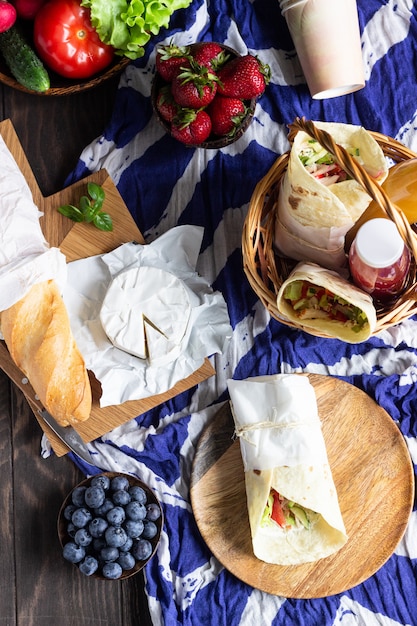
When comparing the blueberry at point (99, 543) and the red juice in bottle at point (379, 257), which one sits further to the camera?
the blueberry at point (99, 543)

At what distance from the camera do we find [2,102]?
5.22 ft

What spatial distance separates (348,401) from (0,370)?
0.71m

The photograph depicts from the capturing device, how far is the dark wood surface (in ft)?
4.91

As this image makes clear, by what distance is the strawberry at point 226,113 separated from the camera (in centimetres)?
138

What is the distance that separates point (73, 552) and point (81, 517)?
0.22ft

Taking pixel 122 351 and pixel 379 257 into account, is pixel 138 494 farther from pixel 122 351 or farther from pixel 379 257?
pixel 379 257

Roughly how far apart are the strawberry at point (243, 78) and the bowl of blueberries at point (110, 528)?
0.75 meters

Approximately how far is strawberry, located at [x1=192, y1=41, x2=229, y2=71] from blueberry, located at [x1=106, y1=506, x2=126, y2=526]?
83 centimetres

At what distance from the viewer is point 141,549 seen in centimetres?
139

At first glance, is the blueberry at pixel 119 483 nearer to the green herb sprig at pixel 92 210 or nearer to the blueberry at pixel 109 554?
the blueberry at pixel 109 554

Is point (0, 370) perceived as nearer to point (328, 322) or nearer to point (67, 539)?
point (67, 539)

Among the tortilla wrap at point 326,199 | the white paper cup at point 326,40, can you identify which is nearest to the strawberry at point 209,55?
the white paper cup at point 326,40

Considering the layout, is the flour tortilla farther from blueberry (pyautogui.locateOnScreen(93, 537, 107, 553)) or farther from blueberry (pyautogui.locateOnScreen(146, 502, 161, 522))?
blueberry (pyautogui.locateOnScreen(93, 537, 107, 553))

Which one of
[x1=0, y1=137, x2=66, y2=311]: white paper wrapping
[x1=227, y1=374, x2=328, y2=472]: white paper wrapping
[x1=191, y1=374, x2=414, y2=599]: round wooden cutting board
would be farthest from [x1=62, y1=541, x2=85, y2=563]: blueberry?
[x1=0, y1=137, x2=66, y2=311]: white paper wrapping
